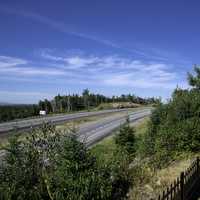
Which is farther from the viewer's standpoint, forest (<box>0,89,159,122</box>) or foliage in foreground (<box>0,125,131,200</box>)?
forest (<box>0,89,159,122</box>)

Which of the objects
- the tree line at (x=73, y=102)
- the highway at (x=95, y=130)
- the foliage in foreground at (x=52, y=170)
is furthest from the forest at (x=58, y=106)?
the foliage in foreground at (x=52, y=170)

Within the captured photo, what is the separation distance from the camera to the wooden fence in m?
7.91

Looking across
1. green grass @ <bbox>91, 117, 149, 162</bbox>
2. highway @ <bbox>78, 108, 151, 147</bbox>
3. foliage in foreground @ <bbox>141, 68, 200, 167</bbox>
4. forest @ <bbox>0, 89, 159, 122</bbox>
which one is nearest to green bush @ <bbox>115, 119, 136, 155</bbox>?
green grass @ <bbox>91, 117, 149, 162</bbox>

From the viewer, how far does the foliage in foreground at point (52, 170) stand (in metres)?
8.80

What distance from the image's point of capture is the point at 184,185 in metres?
9.03

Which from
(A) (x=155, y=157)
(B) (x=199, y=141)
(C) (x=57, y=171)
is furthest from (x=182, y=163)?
(C) (x=57, y=171)

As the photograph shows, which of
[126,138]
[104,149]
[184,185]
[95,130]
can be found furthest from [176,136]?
[95,130]

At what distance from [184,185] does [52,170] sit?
3460mm

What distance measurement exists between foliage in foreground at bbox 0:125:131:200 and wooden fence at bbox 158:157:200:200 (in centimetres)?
177

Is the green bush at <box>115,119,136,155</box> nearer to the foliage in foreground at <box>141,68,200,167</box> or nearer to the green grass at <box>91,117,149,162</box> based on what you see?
the green grass at <box>91,117,149,162</box>

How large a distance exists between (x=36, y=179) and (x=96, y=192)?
1.63 m

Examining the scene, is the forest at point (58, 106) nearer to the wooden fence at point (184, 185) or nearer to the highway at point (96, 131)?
the highway at point (96, 131)

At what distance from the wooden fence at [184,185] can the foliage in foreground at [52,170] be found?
5.80 feet

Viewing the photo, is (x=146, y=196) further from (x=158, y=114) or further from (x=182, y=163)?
(x=158, y=114)
